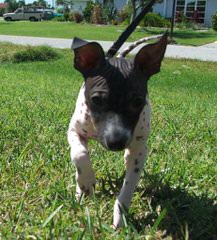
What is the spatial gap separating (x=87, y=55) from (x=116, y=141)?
578 millimetres

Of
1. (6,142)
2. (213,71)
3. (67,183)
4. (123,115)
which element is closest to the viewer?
(123,115)

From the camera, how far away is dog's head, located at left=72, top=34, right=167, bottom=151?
237 cm

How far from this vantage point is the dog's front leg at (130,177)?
2.72 metres

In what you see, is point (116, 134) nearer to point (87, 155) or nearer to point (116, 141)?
point (116, 141)

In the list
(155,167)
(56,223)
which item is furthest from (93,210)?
(155,167)

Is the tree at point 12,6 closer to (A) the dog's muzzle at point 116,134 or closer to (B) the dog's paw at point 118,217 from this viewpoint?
(B) the dog's paw at point 118,217

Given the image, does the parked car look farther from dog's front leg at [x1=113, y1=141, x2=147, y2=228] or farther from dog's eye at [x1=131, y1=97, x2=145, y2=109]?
dog's eye at [x1=131, y1=97, x2=145, y2=109]

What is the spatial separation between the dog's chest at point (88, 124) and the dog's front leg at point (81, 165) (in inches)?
2.0

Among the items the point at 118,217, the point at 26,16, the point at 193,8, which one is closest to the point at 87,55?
the point at 118,217

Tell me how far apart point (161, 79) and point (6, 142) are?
765 centimetres

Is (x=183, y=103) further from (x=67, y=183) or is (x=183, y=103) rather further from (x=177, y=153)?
(x=67, y=183)

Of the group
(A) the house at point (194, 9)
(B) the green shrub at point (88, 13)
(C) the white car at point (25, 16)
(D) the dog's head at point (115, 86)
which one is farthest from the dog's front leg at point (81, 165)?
(C) the white car at point (25, 16)

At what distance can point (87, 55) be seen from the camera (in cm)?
262

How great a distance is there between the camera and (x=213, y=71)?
47.5 ft
